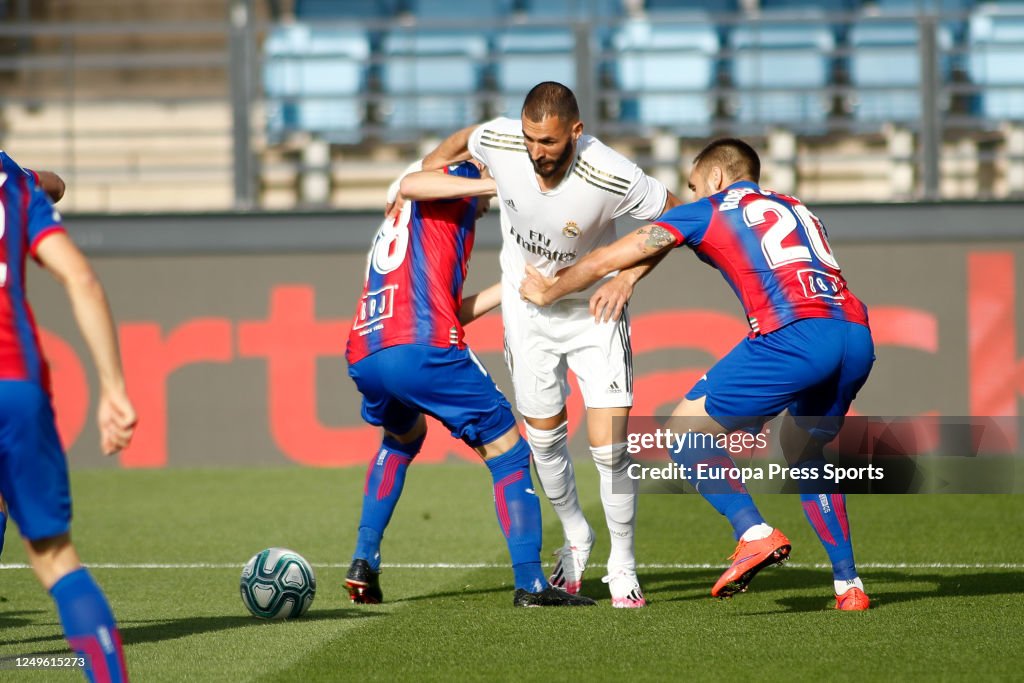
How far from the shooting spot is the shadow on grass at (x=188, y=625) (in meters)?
5.13

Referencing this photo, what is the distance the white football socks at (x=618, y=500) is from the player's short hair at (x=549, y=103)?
1384mm

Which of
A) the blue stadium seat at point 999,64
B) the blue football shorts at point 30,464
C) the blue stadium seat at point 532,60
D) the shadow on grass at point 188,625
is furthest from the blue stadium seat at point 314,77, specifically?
the blue football shorts at point 30,464

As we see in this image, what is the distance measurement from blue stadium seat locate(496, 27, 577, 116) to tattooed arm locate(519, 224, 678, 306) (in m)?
7.93

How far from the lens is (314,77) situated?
1412 cm

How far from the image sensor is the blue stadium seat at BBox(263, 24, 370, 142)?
44.8ft

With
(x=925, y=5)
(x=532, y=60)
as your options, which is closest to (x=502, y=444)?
(x=532, y=60)

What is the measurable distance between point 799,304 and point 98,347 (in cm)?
277

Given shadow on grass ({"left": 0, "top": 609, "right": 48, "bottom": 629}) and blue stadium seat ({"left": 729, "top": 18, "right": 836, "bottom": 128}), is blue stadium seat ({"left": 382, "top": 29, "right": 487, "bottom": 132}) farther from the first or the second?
shadow on grass ({"left": 0, "top": 609, "right": 48, "bottom": 629})

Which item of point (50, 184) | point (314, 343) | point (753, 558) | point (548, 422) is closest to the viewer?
point (50, 184)

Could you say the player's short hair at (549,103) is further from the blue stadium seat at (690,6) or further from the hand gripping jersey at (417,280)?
the blue stadium seat at (690,6)

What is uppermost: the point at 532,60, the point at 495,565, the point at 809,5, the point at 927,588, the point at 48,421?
the point at 809,5

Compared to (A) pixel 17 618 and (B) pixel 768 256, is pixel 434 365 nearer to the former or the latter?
(B) pixel 768 256

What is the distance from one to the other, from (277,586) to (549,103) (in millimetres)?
2124

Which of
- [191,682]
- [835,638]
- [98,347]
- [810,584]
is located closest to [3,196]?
[98,347]
